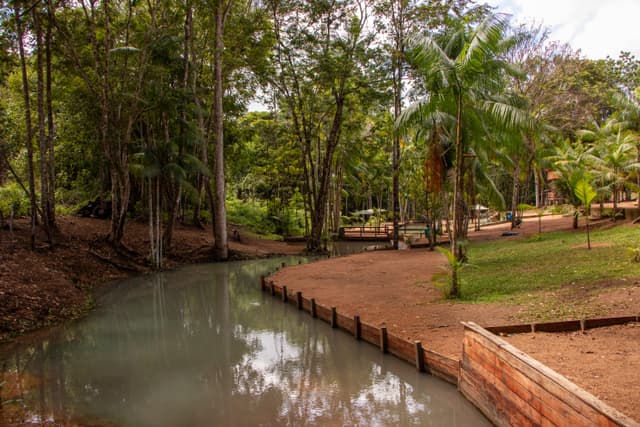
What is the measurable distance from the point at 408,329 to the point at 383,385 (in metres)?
1.79

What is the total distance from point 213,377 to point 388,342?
131 inches

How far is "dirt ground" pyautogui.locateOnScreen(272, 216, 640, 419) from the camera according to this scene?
215 inches

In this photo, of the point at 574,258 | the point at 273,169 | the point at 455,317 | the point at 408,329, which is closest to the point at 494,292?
the point at 455,317

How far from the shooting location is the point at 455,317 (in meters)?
9.30

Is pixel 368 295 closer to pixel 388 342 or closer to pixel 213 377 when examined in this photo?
pixel 388 342

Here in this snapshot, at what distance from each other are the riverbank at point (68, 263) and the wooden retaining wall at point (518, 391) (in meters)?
9.92

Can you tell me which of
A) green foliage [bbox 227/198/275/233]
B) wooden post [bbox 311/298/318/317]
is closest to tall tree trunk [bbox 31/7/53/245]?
wooden post [bbox 311/298/318/317]

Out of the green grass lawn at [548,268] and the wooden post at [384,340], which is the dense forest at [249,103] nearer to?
the green grass lawn at [548,268]

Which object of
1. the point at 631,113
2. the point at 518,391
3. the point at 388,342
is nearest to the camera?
the point at 518,391

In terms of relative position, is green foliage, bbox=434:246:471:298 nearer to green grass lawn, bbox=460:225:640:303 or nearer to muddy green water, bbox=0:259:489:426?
green grass lawn, bbox=460:225:640:303

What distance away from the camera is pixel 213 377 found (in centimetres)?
838

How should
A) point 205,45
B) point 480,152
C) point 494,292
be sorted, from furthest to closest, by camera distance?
1. point 205,45
2. point 480,152
3. point 494,292

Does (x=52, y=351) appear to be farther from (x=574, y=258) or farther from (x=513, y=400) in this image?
(x=574, y=258)

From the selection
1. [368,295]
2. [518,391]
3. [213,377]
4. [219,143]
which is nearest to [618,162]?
[368,295]
